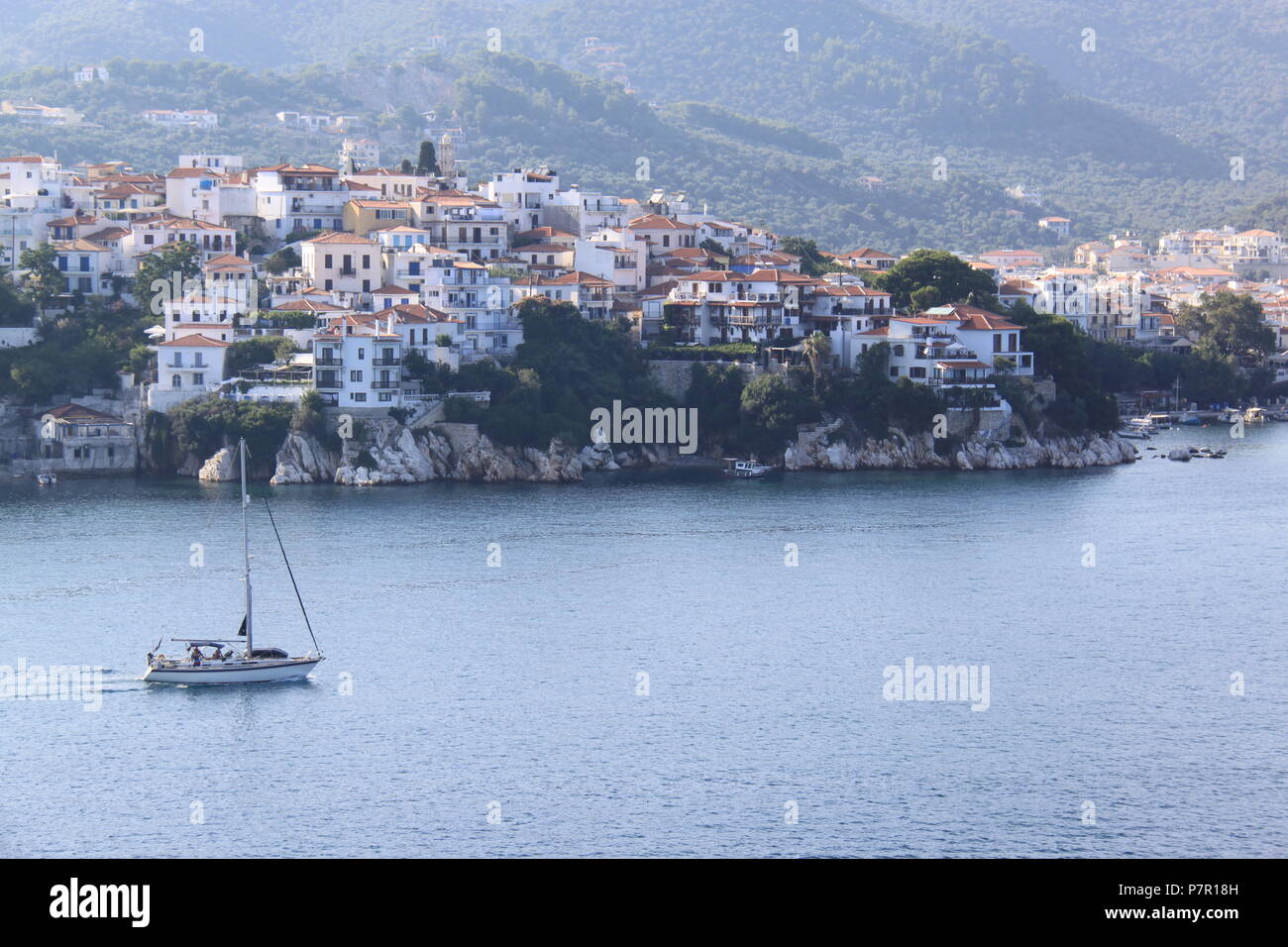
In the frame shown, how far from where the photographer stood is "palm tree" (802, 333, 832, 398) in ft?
171

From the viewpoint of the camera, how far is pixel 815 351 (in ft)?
172

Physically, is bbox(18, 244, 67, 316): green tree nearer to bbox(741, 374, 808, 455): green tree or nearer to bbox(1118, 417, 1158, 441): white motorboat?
bbox(741, 374, 808, 455): green tree

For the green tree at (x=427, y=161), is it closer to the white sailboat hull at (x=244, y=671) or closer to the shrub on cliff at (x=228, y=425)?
the shrub on cliff at (x=228, y=425)

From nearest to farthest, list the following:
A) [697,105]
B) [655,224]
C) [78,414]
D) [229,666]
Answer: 1. [229,666]
2. [78,414]
3. [655,224]
4. [697,105]

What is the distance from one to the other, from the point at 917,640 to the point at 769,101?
152 meters

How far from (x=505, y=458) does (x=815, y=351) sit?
30.8 ft

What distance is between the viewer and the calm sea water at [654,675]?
20.8m

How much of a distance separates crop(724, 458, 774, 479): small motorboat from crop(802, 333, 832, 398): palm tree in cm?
294

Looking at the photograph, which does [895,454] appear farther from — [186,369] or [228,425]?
[186,369]

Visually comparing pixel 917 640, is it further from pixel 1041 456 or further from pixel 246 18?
pixel 246 18

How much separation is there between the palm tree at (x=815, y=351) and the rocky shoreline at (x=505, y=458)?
5.68ft

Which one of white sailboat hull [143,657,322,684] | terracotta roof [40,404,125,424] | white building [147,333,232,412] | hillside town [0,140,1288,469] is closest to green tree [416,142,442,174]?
hillside town [0,140,1288,469]

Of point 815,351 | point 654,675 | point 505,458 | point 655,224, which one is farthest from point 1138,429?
point 654,675

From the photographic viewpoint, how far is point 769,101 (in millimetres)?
177625
